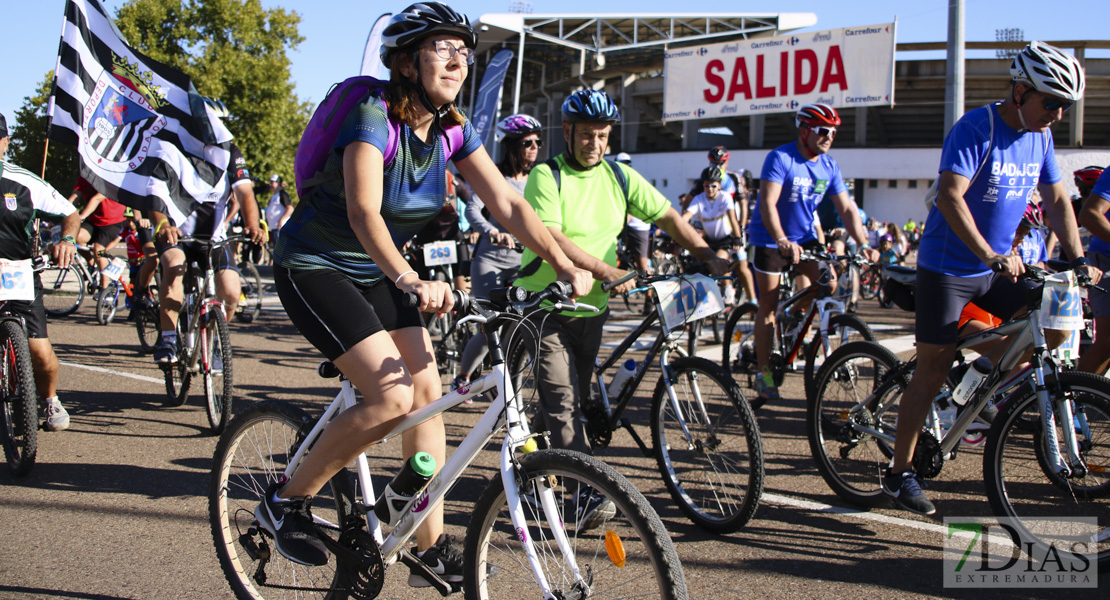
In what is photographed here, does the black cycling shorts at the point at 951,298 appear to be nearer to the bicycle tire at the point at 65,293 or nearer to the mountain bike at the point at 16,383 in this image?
the mountain bike at the point at 16,383

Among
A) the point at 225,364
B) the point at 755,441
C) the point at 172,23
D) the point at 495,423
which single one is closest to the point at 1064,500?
the point at 755,441

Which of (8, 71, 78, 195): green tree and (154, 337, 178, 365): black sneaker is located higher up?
(8, 71, 78, 195): green tree

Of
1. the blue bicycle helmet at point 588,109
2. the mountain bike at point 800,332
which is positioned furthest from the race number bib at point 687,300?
the mountain bike at point 800,332

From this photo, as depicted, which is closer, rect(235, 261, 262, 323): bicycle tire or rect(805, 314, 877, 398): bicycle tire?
rect(805, 314, 877, 398): bicycle tire

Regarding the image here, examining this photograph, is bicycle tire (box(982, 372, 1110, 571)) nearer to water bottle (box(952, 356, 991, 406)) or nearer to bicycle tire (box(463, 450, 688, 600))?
water bottle (box(952, 356, 991, 406))

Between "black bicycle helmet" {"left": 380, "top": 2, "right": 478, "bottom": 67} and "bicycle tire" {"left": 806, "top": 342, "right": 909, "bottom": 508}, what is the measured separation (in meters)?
2.74

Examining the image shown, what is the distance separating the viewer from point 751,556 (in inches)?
141

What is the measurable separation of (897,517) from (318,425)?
110 inches

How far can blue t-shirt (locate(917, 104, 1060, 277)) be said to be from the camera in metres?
3.76

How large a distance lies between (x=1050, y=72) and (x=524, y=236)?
2.44 metres

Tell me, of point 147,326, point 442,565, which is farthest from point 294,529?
point 147,326

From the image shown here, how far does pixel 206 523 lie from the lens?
3.96 metres

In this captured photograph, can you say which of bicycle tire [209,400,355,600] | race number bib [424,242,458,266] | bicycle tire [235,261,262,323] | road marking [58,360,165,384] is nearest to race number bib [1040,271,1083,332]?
bicycle tire [209,400,355,600]

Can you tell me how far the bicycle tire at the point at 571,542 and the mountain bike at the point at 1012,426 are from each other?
198 centimetres
